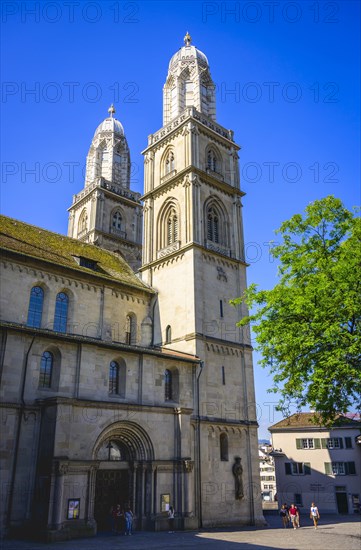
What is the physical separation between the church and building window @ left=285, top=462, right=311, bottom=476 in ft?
71.1

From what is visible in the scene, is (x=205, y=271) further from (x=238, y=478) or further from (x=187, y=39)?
(x=187, y=39)

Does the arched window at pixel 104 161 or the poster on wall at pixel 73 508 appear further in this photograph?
the arched window at pixel 104 161

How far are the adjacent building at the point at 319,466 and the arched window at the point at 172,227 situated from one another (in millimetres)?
26105

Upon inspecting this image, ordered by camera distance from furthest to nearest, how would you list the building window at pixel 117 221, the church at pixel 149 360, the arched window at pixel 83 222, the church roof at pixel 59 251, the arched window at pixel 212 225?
the building window at pixel 117 221 < the arched window at pixel 83 222 < the arched window at pixel 212 225 < the church roof at pixel 59 251 < the church at pixel 149 360

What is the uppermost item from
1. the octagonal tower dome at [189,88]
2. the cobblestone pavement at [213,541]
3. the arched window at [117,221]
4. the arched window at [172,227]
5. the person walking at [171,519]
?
the octagonal tower dome at [189,88]

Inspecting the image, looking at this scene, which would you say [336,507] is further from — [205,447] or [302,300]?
[302,300]

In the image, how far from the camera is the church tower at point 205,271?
97.6 feet

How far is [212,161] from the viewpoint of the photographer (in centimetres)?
4038

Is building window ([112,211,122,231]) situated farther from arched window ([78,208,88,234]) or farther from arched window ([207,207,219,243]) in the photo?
arched window ([207,207,219,243])

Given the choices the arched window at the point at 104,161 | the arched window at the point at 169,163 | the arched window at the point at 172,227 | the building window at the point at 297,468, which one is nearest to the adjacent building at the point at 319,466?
the building window at the point at 297,468

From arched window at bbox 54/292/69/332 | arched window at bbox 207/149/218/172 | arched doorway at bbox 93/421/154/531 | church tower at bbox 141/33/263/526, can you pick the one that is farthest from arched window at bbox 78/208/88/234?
arched doorway at bbox 93/421/154/531

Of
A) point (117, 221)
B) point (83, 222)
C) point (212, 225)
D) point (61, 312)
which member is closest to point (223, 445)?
point (61, 312)

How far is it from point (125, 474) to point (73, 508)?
4.78 m

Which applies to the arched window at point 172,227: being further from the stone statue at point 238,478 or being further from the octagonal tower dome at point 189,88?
the stone statue at point 238,478
